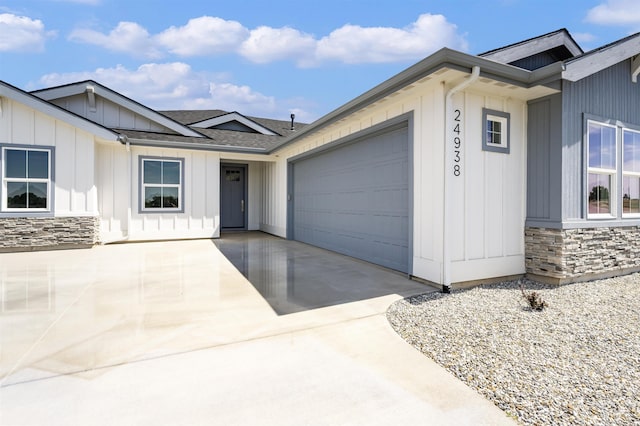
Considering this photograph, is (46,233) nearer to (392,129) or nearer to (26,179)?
(26,179)

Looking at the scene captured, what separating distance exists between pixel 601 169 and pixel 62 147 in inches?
448

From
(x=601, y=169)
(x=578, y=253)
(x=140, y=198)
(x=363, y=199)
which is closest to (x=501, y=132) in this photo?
(x=601, y=169)

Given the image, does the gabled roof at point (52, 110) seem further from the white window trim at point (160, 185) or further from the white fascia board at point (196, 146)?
the white window trim at point (160, 185)

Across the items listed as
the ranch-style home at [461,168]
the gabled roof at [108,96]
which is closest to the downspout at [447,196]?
the ranch-style home at [461,168]

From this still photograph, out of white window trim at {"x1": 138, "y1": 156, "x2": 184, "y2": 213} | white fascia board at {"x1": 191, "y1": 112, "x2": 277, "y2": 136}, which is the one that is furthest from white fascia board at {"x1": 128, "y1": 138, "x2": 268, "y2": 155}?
white fascia board at {"x1": 191, "y1": 112, "x2": 277, "y2": 136}

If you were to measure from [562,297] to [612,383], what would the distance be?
2.34 meters

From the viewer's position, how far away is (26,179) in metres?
7.88

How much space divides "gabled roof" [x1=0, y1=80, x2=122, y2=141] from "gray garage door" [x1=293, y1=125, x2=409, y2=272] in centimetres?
533

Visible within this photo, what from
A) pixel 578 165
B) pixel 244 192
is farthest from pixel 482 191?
pixel 244 192

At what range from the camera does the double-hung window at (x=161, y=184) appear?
31.9ft

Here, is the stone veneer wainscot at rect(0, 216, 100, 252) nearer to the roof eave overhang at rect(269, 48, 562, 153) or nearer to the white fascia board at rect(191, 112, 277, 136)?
the white fascia board at rect(191, 112, 277, 136)

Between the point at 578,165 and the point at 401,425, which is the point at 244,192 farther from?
the point at 401,425

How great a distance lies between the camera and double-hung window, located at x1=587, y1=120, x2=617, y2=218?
5.12m

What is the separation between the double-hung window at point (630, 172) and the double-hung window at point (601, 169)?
1.11ft
